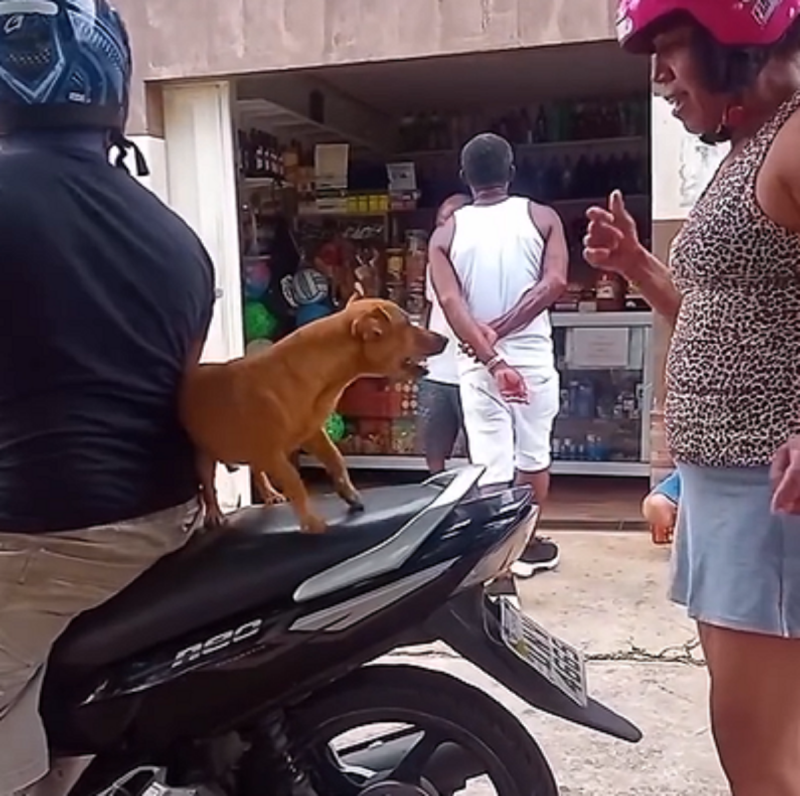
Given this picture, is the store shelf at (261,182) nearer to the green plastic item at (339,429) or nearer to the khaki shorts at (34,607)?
the green plastic item at (339,429)

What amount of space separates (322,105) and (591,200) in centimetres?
173

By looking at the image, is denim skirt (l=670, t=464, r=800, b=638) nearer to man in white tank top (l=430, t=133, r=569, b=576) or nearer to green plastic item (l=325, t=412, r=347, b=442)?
man in white tank top (l=430, t=133, r=569, b=576)

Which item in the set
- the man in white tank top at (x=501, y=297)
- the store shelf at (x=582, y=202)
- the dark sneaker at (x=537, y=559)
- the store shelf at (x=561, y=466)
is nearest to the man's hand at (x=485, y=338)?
the man in white tank top at (x=501, y=297)

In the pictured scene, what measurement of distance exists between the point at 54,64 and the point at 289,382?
527 mm

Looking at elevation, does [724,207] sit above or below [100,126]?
below

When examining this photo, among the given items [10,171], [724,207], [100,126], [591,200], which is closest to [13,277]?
[10,171]

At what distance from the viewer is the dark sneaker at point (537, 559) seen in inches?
173

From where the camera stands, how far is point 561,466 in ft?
20.2

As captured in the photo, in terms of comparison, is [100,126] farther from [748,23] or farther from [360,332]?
[748,23]

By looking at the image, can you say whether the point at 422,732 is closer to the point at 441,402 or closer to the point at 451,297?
the point at 451,297

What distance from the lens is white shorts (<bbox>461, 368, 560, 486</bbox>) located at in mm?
4012

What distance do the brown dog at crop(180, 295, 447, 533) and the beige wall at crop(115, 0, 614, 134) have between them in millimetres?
3247

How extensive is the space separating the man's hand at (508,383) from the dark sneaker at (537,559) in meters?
0.79

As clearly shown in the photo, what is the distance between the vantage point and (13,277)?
54.4 inches
